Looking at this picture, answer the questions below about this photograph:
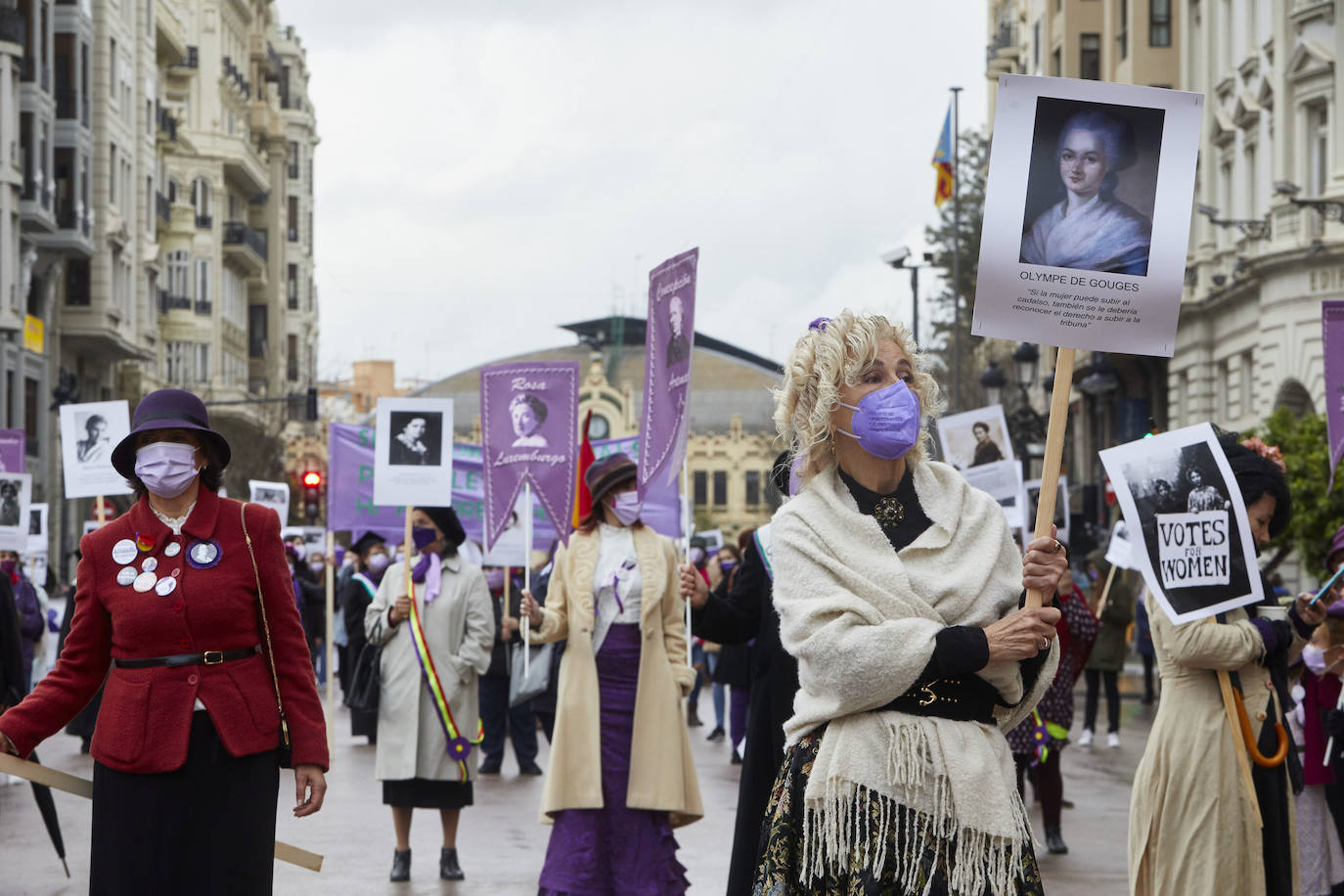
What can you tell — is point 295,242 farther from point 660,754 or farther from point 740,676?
point 660,754

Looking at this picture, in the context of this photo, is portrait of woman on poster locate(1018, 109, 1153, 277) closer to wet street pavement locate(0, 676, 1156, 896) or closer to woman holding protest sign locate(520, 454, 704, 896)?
woman holding protest sign locate(520, 454, 704, 896)

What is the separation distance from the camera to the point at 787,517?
15.4ft

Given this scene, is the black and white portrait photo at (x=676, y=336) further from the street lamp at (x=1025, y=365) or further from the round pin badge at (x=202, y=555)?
the street lamp at (x=1025, y=365)

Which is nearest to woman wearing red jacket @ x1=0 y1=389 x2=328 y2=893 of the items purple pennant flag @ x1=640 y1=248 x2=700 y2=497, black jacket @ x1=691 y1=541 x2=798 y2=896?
black jacket @ x1=691 y1=541 x2=798 y2=896

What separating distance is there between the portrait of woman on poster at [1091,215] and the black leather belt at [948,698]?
97 cm

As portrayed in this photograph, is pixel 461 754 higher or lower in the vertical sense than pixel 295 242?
lower

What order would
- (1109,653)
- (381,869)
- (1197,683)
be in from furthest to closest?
(1109,653), (381,869), (1197,683)

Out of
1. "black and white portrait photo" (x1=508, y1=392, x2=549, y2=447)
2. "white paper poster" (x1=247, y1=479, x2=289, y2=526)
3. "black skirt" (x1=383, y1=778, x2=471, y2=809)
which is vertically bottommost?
"black skirt" (x1=383, y1=778, x2=471, y2=809)

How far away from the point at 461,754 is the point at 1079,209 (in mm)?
6851

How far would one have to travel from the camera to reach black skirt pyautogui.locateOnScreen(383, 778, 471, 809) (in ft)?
35.0

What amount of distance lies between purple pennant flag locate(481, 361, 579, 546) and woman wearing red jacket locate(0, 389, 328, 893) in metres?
6.02

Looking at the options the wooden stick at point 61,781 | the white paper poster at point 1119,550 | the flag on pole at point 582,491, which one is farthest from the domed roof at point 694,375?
the wooden stick at point 61,781

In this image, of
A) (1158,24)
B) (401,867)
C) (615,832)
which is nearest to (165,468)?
(615,832)

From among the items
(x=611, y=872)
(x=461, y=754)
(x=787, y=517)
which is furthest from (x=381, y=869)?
(x=787, y=517)
